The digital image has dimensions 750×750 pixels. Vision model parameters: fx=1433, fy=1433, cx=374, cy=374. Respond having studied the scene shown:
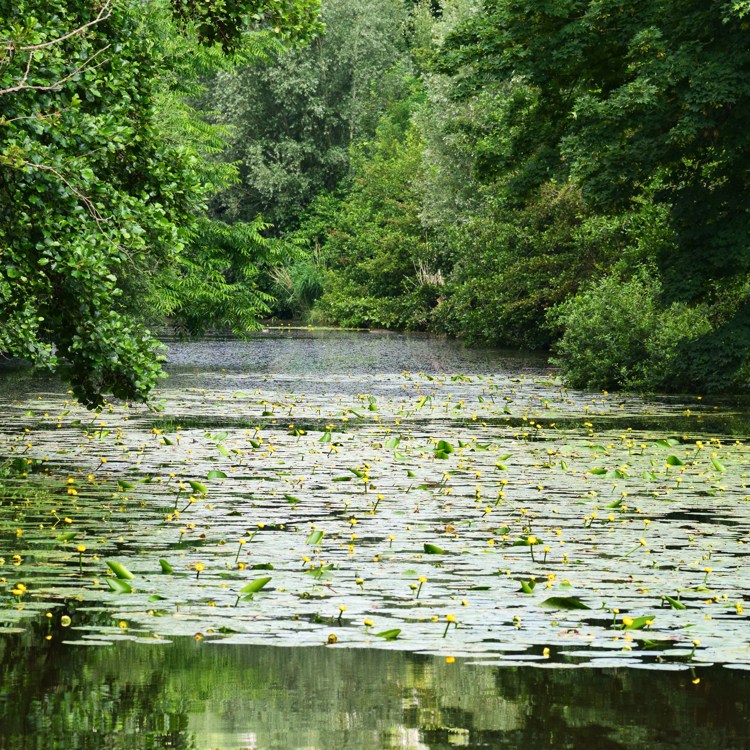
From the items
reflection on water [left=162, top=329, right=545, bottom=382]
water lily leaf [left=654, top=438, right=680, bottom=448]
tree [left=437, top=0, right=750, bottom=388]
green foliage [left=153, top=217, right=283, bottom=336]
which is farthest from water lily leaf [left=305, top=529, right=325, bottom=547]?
green foliage [left=153, top=217, right=283, bottom=336]

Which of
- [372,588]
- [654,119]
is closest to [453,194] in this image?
Answer: [654,119]

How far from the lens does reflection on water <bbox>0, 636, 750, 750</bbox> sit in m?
5.21

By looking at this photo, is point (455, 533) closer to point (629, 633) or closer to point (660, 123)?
point (629, 633)

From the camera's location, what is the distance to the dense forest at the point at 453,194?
1217 cm

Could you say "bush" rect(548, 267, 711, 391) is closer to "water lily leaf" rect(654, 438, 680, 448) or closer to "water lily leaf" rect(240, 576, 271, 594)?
"water lily leaf" rect(654, 438, 680, 448)

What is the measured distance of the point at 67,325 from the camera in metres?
12.9

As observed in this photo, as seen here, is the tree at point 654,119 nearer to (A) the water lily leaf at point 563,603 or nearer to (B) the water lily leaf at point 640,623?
(A) the water lily leaf at point 563,603

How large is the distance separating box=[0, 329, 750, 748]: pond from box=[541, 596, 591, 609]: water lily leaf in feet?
0.03

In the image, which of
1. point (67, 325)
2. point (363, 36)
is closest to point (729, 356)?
point (67, 325)

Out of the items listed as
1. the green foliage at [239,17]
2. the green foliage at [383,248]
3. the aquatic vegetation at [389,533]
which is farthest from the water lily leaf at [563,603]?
the green foliage at [383,248]

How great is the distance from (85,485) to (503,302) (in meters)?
32.7

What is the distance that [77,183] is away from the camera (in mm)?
11812

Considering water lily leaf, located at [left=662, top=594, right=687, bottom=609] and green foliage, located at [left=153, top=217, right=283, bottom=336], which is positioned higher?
water lily leaf, located at [left=662, top=594, right=687, bottom=609]

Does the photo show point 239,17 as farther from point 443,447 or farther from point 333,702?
point 333,702
